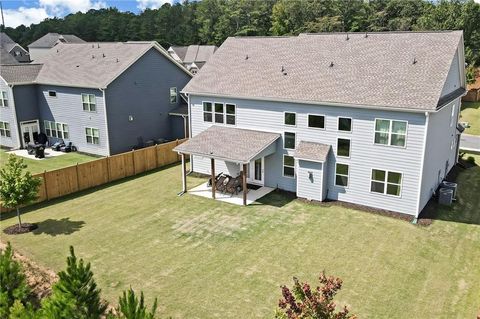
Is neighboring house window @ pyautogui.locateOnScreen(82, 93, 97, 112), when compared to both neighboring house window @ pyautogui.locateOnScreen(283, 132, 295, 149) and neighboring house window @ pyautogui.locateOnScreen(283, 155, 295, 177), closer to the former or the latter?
neighboring house window @ pyautogui.locateOnScreen(283, 132, 295, 149)

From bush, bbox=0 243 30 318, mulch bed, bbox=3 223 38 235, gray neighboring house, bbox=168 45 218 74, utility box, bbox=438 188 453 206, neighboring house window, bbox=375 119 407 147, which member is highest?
gray neighboring house, bbox=168 45 218 74

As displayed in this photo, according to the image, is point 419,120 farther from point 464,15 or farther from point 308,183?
point 464,15

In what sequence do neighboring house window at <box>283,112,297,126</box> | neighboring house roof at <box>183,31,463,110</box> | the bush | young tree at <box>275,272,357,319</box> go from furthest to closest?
neighboring house window at <box>283,112,297,126</box>, neighboring house roof at <box>183,31,463,110</box>, the bush, young tree at <box>275,272,357,319</box>

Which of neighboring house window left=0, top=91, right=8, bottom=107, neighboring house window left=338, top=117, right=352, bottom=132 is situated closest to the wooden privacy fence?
neighboring house window left=338, top=117, right=352, bottom=132

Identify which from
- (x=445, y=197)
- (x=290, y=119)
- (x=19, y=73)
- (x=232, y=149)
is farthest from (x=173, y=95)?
(x=445, y=197)

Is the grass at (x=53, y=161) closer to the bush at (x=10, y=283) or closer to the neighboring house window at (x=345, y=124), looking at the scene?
the bush at (x=10, y=283)
